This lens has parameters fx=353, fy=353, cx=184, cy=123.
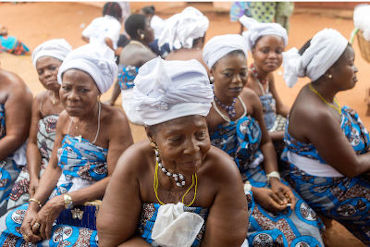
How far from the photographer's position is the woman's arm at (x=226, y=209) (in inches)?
71.7

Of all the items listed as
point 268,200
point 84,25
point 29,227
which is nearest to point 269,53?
point 268,200

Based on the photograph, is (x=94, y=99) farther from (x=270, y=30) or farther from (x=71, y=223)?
(x=270, y=30)

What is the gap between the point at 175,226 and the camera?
1794mm

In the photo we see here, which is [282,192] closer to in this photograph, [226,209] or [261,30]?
[226,209]

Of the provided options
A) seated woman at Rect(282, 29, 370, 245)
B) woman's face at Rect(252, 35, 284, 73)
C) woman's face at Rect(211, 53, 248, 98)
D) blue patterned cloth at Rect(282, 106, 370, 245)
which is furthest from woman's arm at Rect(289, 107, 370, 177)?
woman's face at Rect(252, 35, 284, 73)

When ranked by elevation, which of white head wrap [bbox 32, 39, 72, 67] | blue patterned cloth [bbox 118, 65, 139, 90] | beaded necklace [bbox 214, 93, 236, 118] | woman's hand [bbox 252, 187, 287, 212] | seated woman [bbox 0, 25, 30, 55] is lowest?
seated woman [bbox 0, 25, 30, 55]

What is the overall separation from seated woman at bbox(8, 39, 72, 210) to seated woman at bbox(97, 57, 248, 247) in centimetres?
125

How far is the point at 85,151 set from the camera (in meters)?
2.52

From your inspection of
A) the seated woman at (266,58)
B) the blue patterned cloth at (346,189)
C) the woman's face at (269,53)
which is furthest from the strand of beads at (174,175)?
the woman's face at (269,53)

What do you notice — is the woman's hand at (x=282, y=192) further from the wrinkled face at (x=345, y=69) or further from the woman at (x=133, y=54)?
the woman at (x=133, y=54)

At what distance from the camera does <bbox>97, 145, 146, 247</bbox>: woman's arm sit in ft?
6.10

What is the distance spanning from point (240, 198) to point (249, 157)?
0.97 meters

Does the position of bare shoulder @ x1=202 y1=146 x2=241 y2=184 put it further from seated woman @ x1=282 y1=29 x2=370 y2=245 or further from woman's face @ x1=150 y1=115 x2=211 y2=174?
seated woman @ x1=282 y1=29 x2=370 y2=245

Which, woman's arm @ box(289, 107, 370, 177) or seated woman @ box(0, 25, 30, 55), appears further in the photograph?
seated woman @ box(0, 25, 30, 55)
